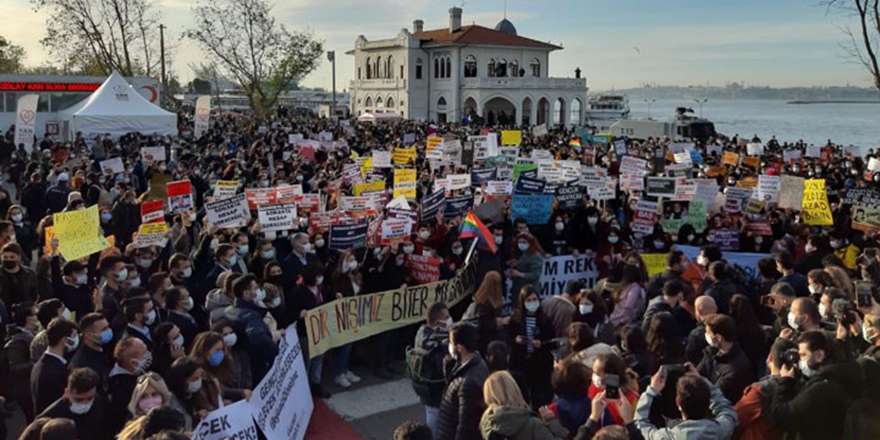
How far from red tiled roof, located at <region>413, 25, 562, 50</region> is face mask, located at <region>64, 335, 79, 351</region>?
66.5m

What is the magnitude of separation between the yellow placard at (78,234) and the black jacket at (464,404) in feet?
18.7

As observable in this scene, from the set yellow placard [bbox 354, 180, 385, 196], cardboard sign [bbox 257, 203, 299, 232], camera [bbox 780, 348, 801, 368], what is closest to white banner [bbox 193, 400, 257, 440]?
camera [bbox 780, 348, 801, 368]

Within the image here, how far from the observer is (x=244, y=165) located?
18.6 meters

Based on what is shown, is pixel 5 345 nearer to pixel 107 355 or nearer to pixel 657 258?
pixel 107 355

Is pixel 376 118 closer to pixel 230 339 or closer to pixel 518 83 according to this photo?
pixel 518 83

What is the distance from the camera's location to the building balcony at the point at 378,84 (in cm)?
7400

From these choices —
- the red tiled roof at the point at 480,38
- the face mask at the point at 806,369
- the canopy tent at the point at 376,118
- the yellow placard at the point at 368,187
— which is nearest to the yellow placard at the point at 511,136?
the yellow placard at the point at 368,187

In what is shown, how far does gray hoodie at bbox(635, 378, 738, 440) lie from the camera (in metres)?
4.42

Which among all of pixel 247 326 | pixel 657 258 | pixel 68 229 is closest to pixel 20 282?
→ pixel 68 229

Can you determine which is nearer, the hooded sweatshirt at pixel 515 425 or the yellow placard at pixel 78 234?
the hooded sweatshirt at pixel 515 425

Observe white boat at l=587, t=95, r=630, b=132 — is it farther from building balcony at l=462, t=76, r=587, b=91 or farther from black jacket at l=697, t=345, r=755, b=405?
black jacket at l=697, t=345, r=755, b=405

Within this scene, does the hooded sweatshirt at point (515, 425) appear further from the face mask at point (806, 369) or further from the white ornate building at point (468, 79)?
the white ornate building at point (468, 79)

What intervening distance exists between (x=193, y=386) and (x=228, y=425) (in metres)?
0.40

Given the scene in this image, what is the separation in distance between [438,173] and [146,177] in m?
7.03
